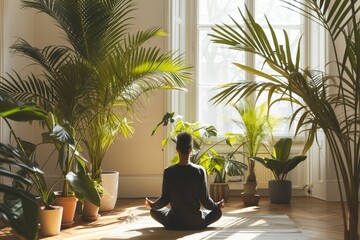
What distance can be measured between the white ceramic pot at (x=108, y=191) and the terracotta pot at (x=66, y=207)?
774 mm

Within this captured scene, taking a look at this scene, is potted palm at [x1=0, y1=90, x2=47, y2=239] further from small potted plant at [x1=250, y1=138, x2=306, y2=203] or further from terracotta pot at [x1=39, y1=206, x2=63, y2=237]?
small potted plant at [x1=250, y1=138, x2=306, y2=203]

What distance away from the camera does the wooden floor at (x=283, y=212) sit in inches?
158

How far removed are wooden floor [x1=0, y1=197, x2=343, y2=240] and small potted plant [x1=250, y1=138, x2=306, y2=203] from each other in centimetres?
13

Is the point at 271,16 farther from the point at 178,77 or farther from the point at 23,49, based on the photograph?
the point at 23,49

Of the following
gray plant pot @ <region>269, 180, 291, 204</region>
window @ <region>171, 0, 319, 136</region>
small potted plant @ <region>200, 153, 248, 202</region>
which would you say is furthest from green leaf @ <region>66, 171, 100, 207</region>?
window @ <region>171, 0, 319, 136</region>

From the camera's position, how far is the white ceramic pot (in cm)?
521

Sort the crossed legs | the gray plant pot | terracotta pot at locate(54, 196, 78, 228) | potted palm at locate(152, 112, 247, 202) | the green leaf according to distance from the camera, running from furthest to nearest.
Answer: the gray plant pot → potted palm at locate(152, 112, 247, 202) → terracotta pot at locate(54, 196, 78, 228) → the crossed legs → the green leaf

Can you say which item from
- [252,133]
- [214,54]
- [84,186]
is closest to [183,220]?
[84,186]

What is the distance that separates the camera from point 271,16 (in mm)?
7145

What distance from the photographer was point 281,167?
233 inches

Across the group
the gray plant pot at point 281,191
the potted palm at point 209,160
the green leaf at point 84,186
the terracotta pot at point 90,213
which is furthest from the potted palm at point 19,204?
the gray plant pot at point 281,191

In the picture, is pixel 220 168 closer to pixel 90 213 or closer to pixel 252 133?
pixel 252 133

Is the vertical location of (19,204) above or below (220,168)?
above

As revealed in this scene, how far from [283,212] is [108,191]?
68.6 inches
